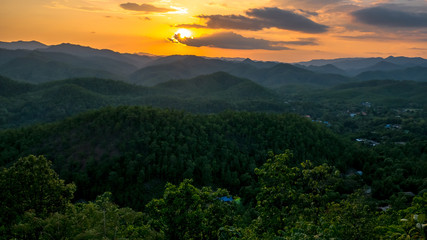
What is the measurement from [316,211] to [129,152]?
207ft

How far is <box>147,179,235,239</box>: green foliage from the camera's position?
883 inches

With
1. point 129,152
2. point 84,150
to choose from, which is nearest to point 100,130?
point 84,150

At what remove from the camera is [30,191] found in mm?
30422

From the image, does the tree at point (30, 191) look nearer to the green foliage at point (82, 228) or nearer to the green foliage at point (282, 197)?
the green foliage at point (82, 228)

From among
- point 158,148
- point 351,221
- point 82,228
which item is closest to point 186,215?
point 82,228

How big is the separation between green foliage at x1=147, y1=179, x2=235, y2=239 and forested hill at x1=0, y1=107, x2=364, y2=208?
46.0m

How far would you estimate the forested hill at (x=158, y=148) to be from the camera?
7081cm

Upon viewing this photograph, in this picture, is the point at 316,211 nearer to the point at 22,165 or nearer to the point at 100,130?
the point at 22,165

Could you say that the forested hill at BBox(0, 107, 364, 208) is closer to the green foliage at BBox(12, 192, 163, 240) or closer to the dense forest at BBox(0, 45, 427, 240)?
the dense forest at BBox(0, 45, 427, 240)

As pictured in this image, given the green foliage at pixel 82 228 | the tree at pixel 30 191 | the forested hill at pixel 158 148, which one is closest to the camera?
the green foliage at pixel 82 228

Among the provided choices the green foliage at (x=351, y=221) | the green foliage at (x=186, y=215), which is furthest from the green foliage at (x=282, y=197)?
the green foliage at (x=186, y=215)

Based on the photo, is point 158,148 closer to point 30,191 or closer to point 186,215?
point 30,191

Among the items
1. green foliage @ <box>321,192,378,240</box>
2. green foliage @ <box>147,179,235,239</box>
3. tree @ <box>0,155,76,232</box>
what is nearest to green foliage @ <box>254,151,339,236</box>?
green foliage @ <box>321,192,378,240</box>

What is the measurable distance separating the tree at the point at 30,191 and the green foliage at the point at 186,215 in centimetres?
1450
